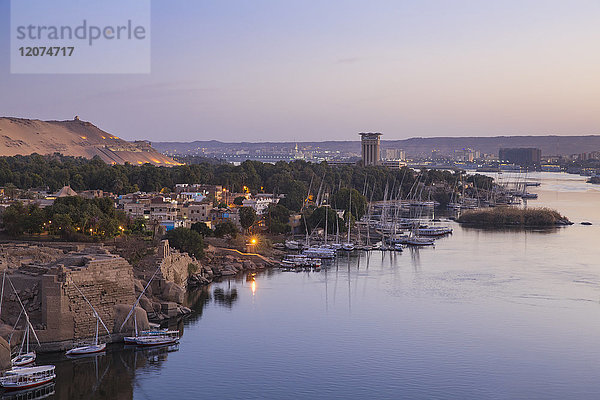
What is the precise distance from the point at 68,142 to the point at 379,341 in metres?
64.0

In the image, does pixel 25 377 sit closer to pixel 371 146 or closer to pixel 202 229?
pixel 202 229

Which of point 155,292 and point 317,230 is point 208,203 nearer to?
point 317,230

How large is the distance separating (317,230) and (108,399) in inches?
568

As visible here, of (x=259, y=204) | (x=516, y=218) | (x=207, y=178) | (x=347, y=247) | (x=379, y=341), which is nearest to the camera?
(x=379, y=341)

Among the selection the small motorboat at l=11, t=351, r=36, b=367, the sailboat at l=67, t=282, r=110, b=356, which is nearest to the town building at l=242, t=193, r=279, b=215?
the sailboat at l=67, t=282, r=110, b=356

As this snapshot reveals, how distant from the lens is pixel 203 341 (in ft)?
35.4

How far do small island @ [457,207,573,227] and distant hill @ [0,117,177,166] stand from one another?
41.1 meters

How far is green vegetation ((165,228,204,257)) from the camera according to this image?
1620cm

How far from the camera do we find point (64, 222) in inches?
639

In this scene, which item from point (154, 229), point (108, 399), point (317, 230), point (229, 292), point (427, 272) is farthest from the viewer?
point (317, 230)

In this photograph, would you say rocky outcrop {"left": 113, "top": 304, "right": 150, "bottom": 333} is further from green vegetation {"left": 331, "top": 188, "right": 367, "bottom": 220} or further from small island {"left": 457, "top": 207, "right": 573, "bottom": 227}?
small island {"left": 457, "top": 207, "right": 573, "bottom": 227}

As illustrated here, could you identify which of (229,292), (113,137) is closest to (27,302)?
(229,292)

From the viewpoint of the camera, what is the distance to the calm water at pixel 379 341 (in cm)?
890

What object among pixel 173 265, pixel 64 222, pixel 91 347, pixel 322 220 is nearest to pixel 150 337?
pixel 91 347
